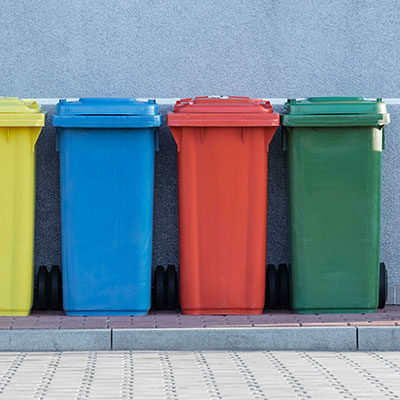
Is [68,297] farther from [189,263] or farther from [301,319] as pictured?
[301,319]

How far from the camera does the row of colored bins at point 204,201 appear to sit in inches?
272

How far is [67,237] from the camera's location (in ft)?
22.9

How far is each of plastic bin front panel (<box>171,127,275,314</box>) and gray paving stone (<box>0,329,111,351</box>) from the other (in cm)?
95

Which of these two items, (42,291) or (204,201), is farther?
(42,291)

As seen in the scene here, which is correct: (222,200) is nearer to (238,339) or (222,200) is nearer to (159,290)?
(159,290)

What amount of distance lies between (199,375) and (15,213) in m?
2.07

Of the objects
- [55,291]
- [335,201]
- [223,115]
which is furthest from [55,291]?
[335,201]

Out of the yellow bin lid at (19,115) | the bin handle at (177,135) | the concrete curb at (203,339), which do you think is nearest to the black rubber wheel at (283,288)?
the concrete curb at (203,339)

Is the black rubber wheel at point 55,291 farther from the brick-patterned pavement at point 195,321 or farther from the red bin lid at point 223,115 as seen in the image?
the red bin lid at point 223,115

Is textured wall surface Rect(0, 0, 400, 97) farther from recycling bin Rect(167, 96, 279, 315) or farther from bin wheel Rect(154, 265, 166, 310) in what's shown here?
bin wheel Rect(154, 265, 166, 310)

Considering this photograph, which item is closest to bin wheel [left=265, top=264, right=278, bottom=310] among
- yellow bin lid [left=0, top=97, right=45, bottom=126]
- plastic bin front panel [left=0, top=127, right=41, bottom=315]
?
plastic bin front panel [left=0, top=127, right=41, bottom=315]

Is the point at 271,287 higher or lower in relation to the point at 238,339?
higher

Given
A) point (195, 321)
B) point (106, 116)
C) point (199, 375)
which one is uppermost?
point (106, 116)

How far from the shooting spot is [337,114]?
22.8 feet
